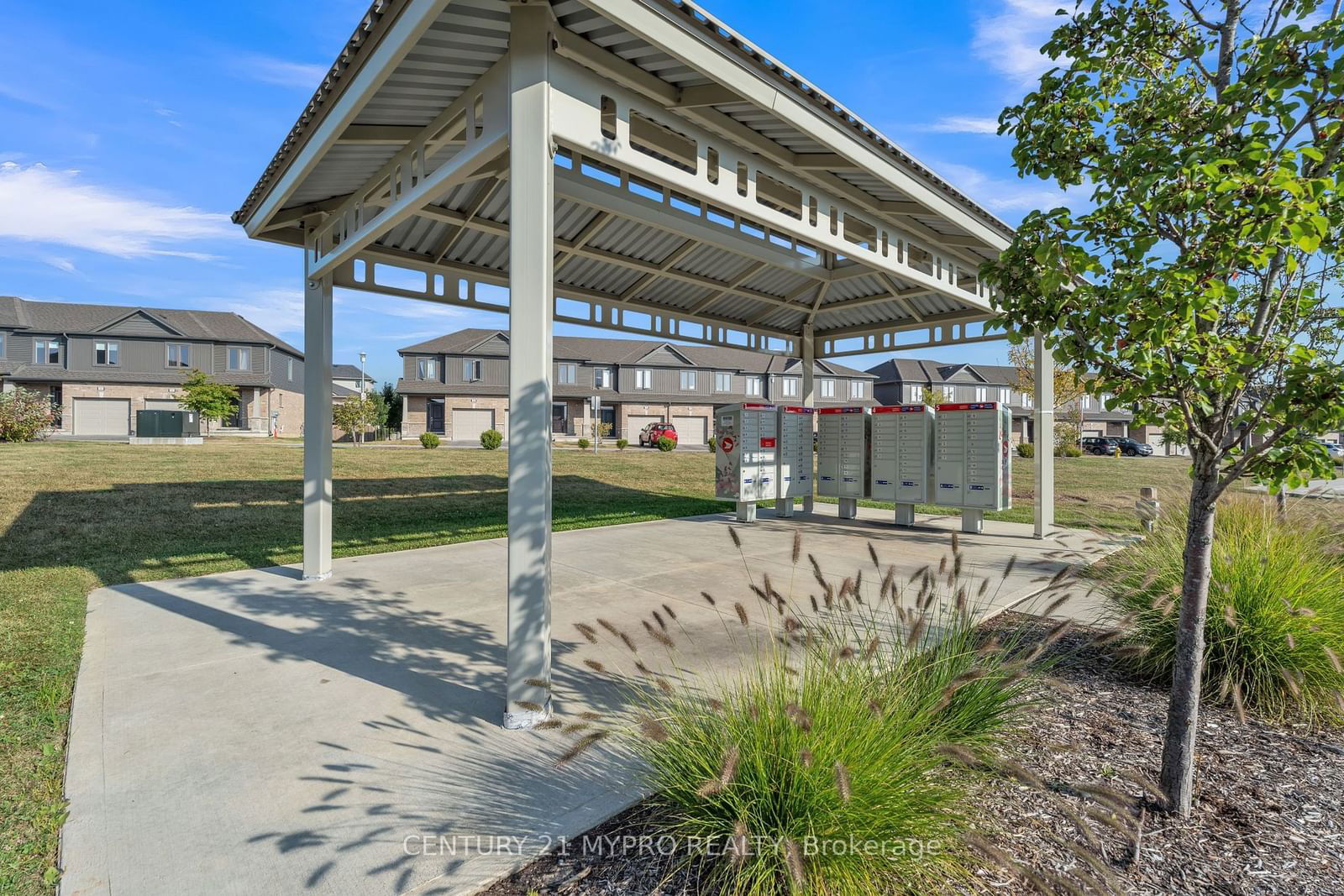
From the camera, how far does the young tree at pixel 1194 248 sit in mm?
2229

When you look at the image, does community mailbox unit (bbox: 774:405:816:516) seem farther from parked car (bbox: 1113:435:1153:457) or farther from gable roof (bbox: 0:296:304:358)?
gable roof (bbox: 0:296:304:358)

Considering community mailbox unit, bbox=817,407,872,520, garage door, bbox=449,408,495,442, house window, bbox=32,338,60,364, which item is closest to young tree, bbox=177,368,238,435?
garage door, bbox=449,408,495,442

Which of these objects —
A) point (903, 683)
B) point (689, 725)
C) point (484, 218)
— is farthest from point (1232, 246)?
point (484, 218)

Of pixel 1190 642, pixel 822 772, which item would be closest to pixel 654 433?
pixel 1190 642

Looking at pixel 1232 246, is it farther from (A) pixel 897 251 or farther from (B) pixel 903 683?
(A) pixel 897 251

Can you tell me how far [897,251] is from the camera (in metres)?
7.46

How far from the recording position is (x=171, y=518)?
10422 millimetres

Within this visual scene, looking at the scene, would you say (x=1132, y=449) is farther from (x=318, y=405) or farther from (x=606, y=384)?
(x=318, y=405)

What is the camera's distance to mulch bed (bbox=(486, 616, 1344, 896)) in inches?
86.1

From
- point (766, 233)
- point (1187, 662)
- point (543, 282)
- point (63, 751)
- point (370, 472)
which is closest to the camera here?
point (1187, 662)

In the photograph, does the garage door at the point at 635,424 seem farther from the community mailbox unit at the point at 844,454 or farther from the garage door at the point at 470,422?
the community mailbox unit at the point at 844,454

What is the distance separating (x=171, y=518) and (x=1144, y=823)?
42.1 ft

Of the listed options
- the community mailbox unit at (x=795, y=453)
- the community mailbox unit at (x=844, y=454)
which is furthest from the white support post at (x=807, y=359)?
the community mailbox unit at (x=844, y=454)

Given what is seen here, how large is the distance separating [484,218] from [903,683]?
21.7 feet
